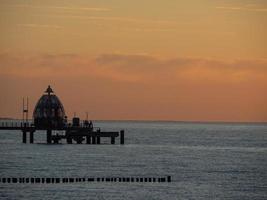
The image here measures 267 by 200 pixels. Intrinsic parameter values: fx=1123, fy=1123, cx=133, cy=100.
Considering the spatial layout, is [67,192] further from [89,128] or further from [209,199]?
[89,128]

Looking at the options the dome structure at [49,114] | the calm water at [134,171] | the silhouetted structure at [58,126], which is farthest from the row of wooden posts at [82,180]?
the dome structure at [49,114]

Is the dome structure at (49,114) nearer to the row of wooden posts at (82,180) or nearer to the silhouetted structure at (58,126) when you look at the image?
the silhouetted structure at (58,126)

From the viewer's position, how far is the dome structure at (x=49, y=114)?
18812 cm

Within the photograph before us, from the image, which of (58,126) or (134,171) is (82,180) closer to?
(134,171)

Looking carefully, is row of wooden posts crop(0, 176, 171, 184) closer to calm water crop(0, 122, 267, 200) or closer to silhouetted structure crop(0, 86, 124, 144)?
calm water crop(0, 122, 267, 200)

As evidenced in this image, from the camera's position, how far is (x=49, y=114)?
19262 centimetres

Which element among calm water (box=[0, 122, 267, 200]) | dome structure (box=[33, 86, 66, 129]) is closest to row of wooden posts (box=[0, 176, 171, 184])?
calm water (box=[0, 122, 267, 200])

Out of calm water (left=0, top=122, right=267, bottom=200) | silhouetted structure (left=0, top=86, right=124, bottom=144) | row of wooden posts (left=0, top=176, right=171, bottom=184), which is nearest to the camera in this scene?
calm water (left=0, top=122, right=267, bottom=200)

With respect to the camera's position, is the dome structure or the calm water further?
the dome structure

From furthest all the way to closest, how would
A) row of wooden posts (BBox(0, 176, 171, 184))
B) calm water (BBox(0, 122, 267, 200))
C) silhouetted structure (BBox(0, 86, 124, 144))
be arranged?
→ silhouetted structure (BBox(0, 86, 124, 144))
row of wooden posts (BBox(0, 176, 171, 184))
calm water (BBox(0, 122, 267, 200))

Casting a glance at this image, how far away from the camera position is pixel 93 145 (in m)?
199

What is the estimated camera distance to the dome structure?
188125mm

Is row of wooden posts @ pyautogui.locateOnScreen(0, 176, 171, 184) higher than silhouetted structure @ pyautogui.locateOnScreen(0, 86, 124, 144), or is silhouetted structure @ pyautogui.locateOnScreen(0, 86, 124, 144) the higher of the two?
silhouetted structure @ pyautogui.locateOnScreen(0, 86, 124, 144)

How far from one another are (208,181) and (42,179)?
1790 cm
